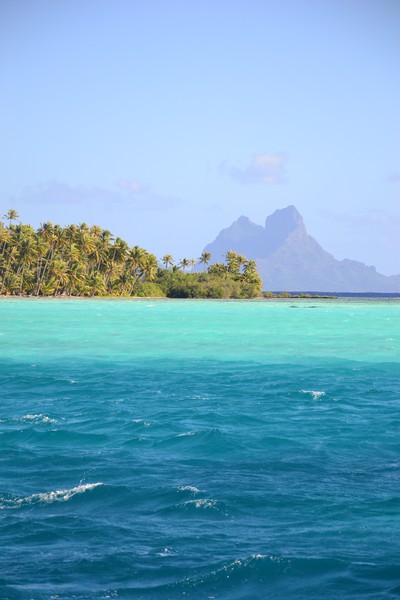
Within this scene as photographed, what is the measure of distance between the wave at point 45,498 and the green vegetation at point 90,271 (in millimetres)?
112723

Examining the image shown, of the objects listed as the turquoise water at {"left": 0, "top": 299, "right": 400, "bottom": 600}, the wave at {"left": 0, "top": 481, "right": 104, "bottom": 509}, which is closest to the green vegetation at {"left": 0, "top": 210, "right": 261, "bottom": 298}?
the turquoise water at {"left": 0, "top": 299, "right": 400, "bottom": 600}

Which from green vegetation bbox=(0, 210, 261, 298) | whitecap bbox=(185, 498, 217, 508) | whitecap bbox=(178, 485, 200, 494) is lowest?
whitecap bbox=(185, 498, 217, 508)

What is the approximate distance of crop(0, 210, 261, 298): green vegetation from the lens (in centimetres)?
12525

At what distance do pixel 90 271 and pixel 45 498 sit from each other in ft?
445

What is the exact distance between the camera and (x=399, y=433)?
17.4m

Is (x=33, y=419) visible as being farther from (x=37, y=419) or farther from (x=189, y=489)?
(x=189, y=489)

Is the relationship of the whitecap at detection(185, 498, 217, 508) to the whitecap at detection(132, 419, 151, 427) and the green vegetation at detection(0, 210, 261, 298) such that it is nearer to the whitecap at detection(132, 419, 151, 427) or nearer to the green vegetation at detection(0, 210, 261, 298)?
the whitecap at detection(132, 419, 151, 427)

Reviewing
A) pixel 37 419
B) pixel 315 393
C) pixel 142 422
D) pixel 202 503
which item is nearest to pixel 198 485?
pixel 202 503

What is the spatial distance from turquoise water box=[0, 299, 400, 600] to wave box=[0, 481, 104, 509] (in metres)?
0.04

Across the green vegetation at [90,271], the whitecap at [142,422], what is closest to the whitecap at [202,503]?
the whitecap at [142,422]

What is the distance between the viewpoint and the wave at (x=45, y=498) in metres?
11.3

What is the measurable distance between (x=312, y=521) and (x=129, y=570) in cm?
310

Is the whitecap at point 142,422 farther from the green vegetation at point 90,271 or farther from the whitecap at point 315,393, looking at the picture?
the green vegetation at point 90,271

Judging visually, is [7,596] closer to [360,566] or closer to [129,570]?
[129,570]
